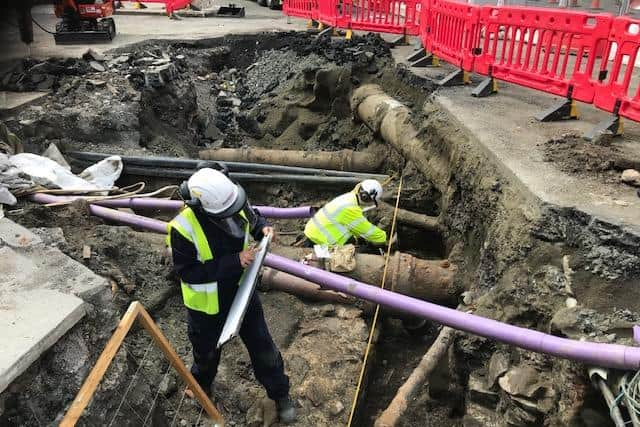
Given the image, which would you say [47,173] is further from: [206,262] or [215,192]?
[215,192]

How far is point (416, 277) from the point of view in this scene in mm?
4551

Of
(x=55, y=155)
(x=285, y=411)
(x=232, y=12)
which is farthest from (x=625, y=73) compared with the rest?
(x=232, y=12)

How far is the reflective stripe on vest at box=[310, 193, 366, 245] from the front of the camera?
5.16 m

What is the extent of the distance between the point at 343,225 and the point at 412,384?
2.21m

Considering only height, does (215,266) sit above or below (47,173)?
above

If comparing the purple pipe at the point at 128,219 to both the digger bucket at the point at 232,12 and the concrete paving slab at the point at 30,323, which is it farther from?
the digger bucket at the point at 232,12

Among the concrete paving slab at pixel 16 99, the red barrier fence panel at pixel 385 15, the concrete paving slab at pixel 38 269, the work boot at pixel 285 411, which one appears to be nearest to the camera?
the concrete paving slab at pixel 38 269

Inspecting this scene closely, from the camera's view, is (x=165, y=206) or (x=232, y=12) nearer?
(x=165, y=206)

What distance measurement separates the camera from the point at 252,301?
11.2 ft

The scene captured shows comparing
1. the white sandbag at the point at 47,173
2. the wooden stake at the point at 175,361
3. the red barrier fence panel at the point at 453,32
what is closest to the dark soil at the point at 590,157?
the red barrier fence panel at the point at 453,32

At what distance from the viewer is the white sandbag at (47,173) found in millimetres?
5305

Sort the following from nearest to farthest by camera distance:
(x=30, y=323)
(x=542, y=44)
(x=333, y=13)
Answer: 1. (x=30, y=323)
2. (x=542, y=44)
3. (x=333, y=13)

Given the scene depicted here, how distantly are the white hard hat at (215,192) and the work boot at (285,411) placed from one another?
153 centimetres

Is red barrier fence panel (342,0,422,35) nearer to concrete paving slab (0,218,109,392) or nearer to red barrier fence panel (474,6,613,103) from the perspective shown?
red barrier fence panel (474,6,613,103)
